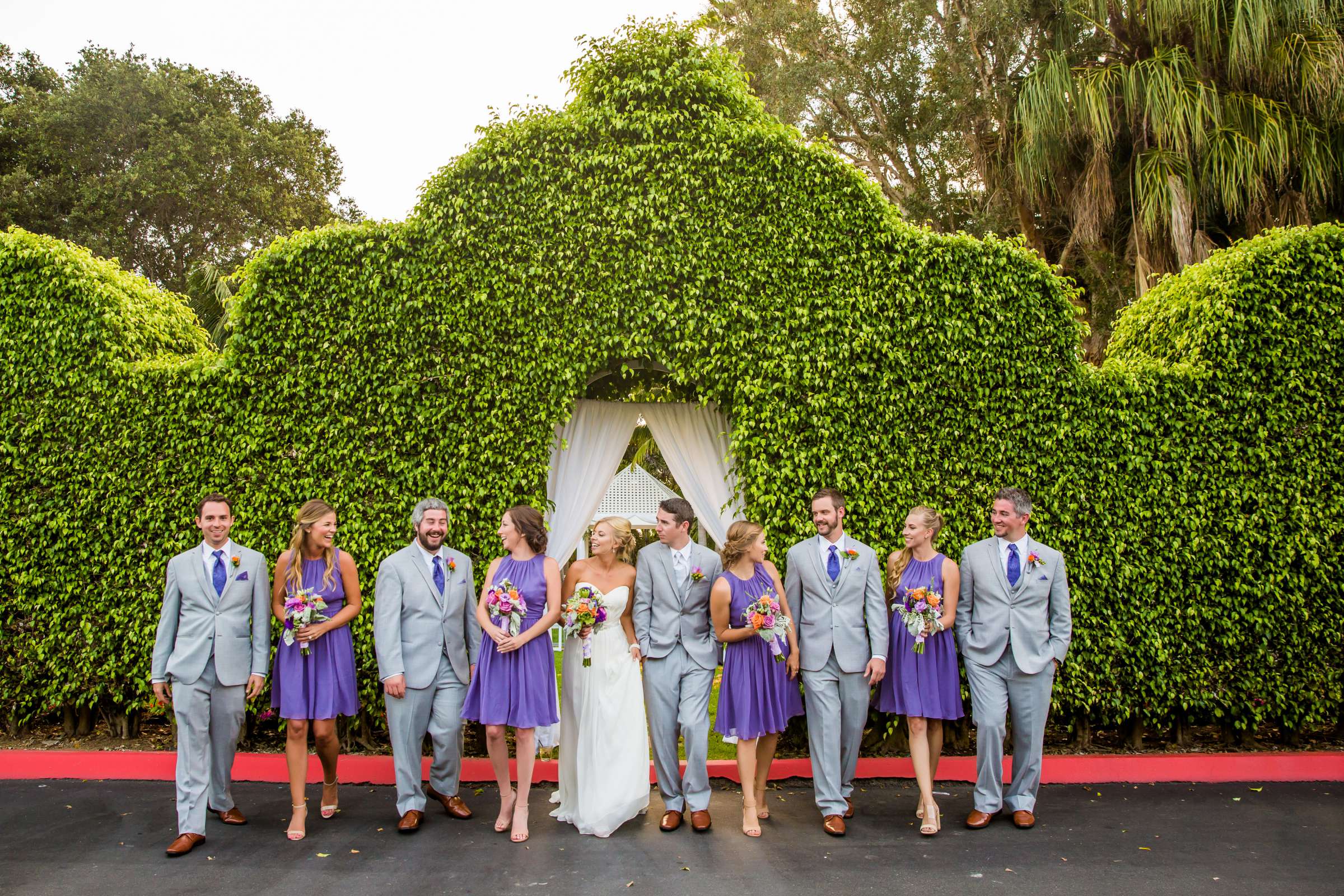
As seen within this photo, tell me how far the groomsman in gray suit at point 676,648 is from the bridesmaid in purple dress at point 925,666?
1.12m

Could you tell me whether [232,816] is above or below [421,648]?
below

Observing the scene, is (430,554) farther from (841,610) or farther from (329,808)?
(841,610)

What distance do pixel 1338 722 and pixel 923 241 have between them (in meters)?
4.91

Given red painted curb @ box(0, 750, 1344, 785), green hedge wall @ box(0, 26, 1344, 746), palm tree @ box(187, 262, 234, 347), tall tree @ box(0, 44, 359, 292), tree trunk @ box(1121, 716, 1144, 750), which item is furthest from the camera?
tall tree @ box(0, 44, 359, 292)

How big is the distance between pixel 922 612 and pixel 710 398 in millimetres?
2267

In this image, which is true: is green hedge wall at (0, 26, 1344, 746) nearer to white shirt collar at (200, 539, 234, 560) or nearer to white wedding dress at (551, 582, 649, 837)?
white shirt collar at (200, 539, 234, 560)

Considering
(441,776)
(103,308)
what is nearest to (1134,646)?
(441,776)

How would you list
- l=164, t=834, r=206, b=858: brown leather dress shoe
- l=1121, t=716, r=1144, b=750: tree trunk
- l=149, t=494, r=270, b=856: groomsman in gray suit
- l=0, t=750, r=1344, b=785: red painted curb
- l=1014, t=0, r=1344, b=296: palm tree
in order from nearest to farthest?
l=164, t=834, r=206, b=858: brown leather dress shoe < l=149, t=494, r=270, b=856: groomsman in gray suit < l=0, t=750, r=1344, b=785: red painted curb < l=1121, t=716, r=1144, b=750: tree trunk < l=1014, t=0, r=1344, b=296: palm tree

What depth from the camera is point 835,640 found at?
482 centimetres

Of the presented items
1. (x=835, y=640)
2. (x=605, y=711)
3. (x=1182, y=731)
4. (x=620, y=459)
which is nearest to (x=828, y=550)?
(x=835, y=640)

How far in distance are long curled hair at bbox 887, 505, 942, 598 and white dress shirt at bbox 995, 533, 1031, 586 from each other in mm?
371

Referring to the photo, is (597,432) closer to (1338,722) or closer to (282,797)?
(282,797)

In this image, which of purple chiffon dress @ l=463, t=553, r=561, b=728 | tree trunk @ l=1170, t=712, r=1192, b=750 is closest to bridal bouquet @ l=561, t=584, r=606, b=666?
purple chiffon dress @ l=463, t=553, r=561, b=728

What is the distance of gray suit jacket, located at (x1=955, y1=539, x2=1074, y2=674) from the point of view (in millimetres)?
4859
